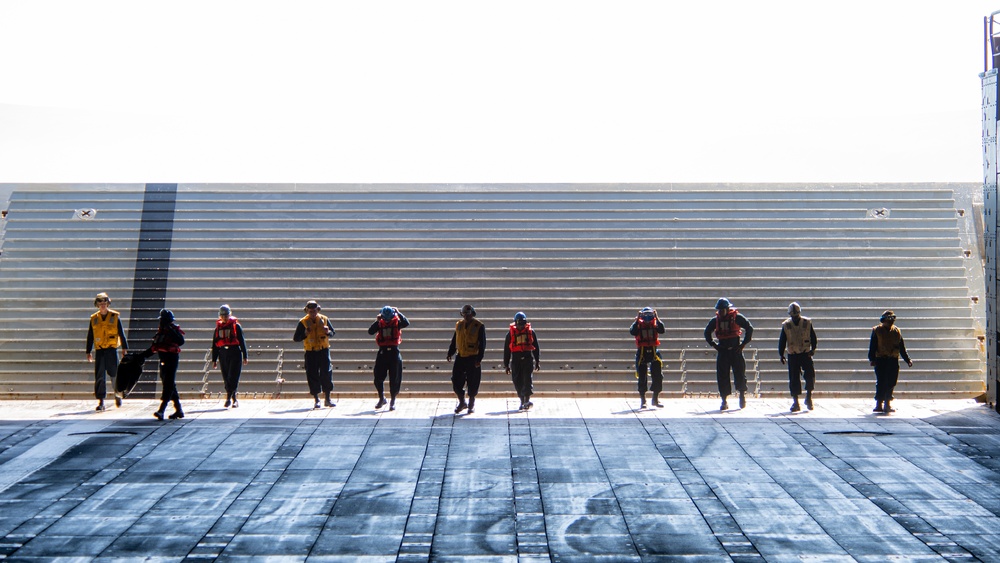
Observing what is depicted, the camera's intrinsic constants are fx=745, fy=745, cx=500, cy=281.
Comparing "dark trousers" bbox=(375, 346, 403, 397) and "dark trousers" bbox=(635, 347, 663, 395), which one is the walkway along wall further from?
"dark trousers" bbox=(375, 346, 403, 397)

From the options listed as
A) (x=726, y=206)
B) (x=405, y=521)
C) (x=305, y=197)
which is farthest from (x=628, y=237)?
(x=405, y=521)

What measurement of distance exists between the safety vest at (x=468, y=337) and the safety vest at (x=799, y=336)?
4786mm

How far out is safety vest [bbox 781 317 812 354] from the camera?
453 inches

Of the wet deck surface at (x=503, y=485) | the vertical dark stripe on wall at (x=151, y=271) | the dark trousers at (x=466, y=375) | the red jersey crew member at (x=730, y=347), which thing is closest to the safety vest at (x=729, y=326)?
the red jersey crew member at (x=730, y=347)

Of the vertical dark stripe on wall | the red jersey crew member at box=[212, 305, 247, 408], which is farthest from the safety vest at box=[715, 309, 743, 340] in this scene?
the vertical dark stripe on wall

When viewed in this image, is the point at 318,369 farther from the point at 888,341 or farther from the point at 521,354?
the point at 888,341

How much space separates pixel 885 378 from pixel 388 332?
7647 millimetres

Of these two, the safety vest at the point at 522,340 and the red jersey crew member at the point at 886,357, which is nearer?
the red jersey crew member at the point at 886,357

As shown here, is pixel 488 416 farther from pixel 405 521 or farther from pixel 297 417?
pixel 405 521

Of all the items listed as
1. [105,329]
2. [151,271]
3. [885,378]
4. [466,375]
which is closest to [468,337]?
[466,375]

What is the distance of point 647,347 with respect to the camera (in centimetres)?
1198

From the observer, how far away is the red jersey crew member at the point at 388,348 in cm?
1169

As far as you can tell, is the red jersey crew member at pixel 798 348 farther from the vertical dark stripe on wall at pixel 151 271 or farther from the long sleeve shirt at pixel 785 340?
the vertical dark stripe on wall at pixel 151 271

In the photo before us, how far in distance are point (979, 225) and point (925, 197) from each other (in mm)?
1252
